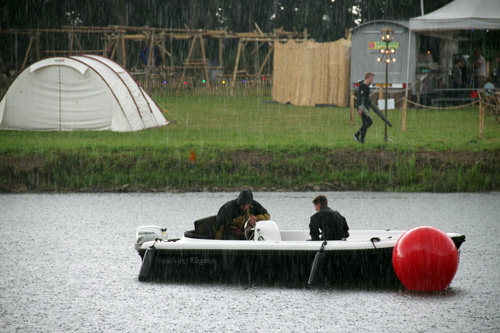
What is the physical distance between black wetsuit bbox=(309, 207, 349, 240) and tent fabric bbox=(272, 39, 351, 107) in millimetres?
21268

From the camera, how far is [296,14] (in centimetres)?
5478

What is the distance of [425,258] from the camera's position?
822cm

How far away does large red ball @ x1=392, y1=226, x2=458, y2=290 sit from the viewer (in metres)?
8.22

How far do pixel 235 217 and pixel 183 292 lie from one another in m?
1.36

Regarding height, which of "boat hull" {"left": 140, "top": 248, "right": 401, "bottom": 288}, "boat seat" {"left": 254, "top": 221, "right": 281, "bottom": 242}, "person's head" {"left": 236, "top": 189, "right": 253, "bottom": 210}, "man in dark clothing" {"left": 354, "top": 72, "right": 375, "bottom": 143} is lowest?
"boat hull" {"left": 140, "top": 248, "right": 401, "bottom": 288}

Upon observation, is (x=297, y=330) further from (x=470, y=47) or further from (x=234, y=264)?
(x=470, y=47)

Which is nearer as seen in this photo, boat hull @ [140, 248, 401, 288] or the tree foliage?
boat hull @ [140, 248, 401, 288]

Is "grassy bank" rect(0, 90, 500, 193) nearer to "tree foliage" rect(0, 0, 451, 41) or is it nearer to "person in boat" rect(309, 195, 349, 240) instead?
"person in boat" rect(309, 195, 349, 240)

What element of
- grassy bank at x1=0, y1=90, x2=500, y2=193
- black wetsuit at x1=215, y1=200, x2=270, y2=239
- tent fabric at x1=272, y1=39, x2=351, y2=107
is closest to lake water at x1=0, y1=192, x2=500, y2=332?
black wetsuit at x1=215, y1=200, x2=270, y2=239

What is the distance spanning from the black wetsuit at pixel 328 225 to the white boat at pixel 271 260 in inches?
12.5

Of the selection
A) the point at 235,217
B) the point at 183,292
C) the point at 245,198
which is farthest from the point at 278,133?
the point at 183,292

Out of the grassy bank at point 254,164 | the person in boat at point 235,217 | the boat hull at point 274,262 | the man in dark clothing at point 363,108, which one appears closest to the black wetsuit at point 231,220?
the person in boat at point 235,217

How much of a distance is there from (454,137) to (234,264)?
12.6 meters

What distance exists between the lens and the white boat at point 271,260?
8555 mm
